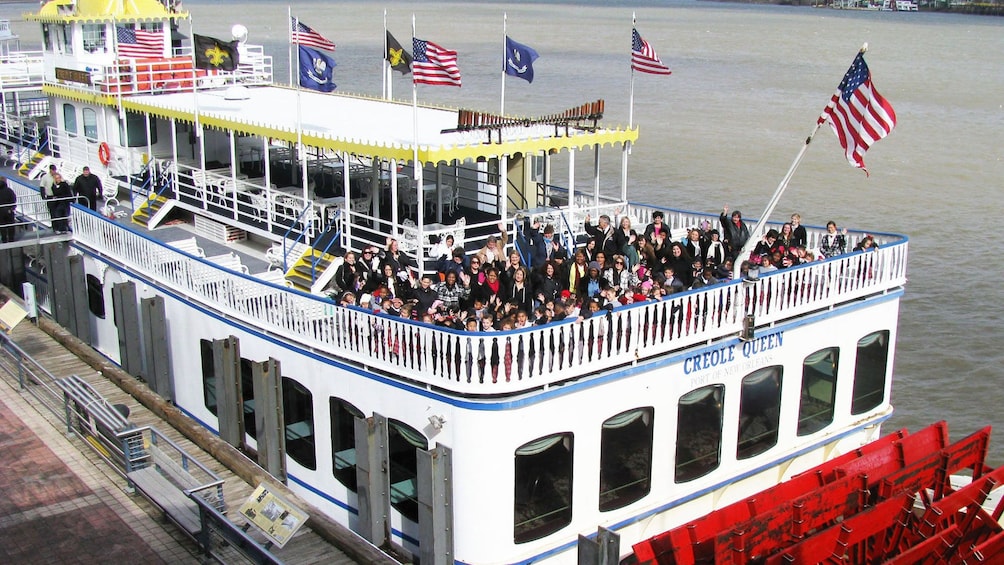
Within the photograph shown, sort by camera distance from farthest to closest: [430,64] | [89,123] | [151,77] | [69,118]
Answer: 1. [69,118]
2. [89,123]
3. [151,77]
4. [430,64]

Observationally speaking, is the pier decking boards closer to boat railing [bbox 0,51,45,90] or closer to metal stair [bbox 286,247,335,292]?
metal stair [bbox 286,247,335,292]

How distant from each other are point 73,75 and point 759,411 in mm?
16144

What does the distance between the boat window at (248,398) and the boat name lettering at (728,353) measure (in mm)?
5953

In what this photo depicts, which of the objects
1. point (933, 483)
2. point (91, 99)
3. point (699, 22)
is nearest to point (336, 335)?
point (933, 483)

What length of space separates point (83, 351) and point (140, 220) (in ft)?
8.77

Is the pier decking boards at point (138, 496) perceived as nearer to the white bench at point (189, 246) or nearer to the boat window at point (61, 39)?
the white bench at point (189, 246)

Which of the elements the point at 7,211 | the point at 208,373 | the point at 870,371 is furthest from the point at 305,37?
the point at 870,371

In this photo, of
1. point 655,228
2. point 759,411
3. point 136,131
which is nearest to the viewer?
point 759,411

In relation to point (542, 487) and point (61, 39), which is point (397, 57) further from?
point (61, 39)

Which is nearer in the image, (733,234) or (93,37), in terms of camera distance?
(733,234)

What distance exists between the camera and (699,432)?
1270 centimetres

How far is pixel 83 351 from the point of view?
18.4m

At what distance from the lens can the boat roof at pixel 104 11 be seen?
2262 centimetres

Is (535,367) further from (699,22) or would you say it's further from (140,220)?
(699,22)
